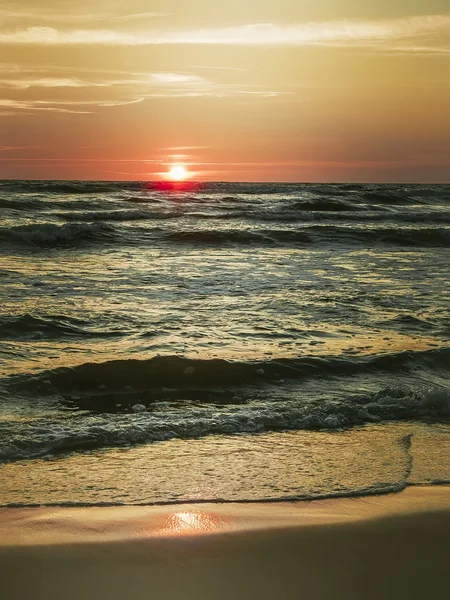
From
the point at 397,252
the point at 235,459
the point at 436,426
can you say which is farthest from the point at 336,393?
the point at 397,252

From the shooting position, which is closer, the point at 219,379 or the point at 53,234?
the point at 219,379

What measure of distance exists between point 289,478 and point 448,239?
20.5 metres

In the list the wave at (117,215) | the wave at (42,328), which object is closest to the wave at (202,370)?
the wave at (42,328)

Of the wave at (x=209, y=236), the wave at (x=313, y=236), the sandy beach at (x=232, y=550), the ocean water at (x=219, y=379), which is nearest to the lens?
the sandy beach at (x=232, y=550)

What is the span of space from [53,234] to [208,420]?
16.3m

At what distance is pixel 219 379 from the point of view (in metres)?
7.09

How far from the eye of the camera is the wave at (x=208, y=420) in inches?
208

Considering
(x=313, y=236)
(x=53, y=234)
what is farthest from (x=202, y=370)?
(x=313, y=236)

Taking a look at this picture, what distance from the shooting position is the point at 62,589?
320 cm

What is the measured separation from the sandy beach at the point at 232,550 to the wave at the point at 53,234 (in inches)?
655

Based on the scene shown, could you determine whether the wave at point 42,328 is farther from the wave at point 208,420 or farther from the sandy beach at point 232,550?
the sandy beach at point 232,550

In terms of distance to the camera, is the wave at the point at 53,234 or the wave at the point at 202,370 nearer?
the wave at the point at 202,370

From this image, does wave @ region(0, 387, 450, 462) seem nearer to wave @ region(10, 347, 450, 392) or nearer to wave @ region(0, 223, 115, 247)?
wave @ region(10, 347, 450, 392)

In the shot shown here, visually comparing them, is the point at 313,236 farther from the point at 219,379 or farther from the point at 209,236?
the point at 219,379
